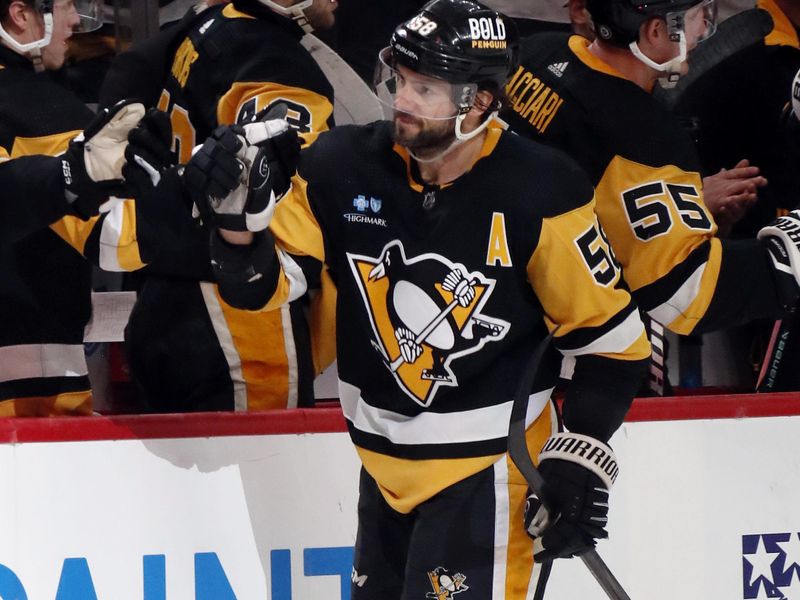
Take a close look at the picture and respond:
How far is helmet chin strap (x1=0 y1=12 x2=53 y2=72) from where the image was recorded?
285 cm

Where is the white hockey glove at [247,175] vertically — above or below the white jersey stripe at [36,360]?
above

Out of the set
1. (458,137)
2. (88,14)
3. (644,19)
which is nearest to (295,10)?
(88,14)

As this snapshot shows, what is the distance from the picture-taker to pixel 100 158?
98.0 inches

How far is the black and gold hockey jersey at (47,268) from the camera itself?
9.19 ft

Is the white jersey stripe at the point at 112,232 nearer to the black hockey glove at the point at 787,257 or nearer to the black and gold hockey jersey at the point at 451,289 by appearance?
the black and gold hockey jersey at the point at 451,289

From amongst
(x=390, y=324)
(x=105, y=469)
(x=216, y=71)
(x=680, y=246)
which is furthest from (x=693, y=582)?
(x=216, y=71)

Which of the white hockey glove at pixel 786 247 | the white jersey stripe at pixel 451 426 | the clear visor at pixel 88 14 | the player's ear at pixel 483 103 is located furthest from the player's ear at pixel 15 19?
the white hockey glove at pixel 786 247

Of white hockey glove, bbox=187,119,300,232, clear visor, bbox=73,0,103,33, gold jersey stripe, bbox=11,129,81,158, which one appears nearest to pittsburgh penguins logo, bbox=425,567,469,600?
white hockey glove, bbox=187,119,300,232

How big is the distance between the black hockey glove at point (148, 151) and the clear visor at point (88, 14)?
743 mm

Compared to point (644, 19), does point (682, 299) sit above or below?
below

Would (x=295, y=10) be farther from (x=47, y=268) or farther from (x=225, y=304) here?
(x=47, y=268)

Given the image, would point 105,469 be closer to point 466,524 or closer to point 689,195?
point 466,524

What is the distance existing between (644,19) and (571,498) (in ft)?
3.65

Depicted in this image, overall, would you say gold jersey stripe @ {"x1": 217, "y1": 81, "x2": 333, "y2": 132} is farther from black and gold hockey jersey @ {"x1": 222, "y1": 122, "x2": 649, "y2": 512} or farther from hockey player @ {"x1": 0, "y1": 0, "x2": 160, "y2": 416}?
black and gold hockey jersey @ {"x1": 222, "y1": 122, "x2": 649, "y2": 512}
